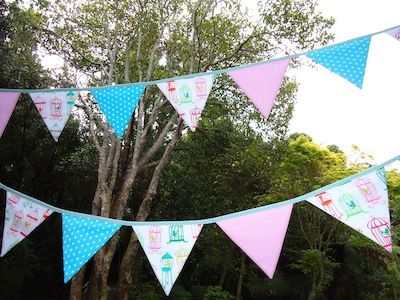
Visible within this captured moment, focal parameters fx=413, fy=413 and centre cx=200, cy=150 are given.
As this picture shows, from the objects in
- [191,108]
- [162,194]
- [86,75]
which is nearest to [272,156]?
[162,194]

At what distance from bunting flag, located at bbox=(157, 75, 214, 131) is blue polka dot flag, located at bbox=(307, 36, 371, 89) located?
1047mm

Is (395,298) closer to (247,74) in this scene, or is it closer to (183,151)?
(183,151)

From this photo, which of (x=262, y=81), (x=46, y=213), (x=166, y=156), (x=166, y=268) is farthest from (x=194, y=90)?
(x=166, y=156)

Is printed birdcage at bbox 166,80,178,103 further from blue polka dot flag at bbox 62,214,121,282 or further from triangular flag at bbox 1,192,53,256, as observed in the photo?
triangular flag at bbox 1,192,53,256

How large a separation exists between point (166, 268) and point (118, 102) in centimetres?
162

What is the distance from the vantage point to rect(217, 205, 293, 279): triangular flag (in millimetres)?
3166

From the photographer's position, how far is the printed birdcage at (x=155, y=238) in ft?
11.5

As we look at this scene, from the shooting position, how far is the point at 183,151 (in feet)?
35.4

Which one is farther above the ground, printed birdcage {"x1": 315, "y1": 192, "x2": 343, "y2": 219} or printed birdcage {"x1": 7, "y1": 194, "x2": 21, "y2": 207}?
printed birdcage {"x1": 7, "y1": 194, "x2": 21, "y2": 207}

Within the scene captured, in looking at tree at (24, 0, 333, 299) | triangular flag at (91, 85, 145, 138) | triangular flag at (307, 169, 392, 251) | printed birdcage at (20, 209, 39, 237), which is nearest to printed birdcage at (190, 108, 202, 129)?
triangular flag at (91, 85, 145, 138)

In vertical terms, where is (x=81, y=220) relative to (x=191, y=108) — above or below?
below

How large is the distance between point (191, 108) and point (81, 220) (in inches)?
56.4

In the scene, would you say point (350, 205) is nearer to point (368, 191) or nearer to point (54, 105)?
point (368, 191)

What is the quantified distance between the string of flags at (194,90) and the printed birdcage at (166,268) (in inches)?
47.1
